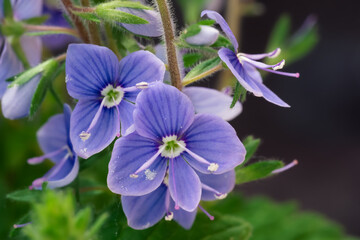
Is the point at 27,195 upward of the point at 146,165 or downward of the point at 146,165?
downward

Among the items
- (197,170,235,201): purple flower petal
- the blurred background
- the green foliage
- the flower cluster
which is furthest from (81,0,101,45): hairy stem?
the blurred background

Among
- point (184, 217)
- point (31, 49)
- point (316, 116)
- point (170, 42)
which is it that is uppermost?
point (170, 42)

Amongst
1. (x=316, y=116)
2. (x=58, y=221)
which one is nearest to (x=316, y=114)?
(x=316, y=116)

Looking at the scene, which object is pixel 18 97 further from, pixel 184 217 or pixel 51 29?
pixel 184 217

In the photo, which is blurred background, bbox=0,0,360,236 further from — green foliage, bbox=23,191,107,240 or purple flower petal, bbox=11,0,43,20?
green foliage, bbox=23,191,107,240

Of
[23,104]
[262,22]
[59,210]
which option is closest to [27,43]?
[23,104]

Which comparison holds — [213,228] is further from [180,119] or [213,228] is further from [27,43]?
[27,43]
